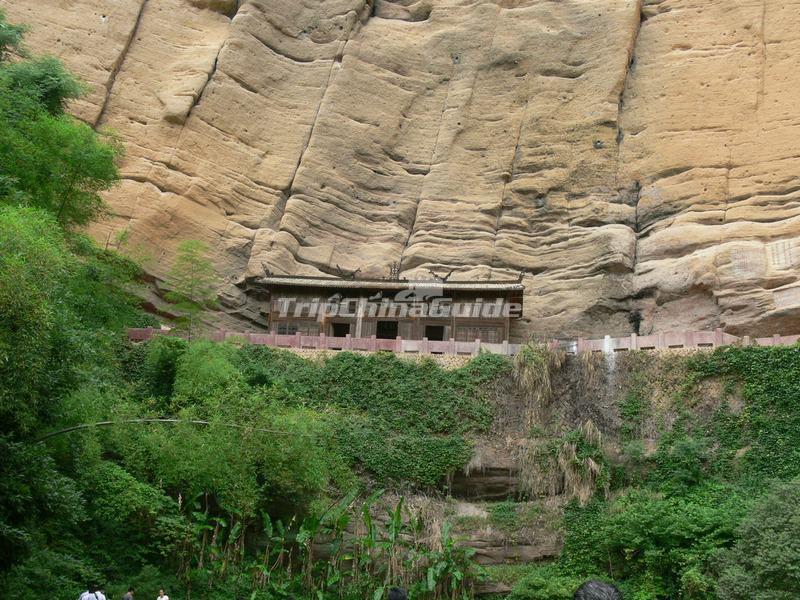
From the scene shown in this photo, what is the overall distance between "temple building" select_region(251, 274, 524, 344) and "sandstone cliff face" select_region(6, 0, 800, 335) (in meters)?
1.53

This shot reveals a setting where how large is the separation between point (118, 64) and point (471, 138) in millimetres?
13455

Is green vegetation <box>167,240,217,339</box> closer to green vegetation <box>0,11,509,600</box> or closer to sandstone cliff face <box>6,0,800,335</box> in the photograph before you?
green vegetation <box>0,11,509,600</box>

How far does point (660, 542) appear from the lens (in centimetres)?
1720

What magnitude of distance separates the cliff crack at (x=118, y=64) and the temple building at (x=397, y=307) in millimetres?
9046

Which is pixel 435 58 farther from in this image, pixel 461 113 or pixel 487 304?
pixel 487 304

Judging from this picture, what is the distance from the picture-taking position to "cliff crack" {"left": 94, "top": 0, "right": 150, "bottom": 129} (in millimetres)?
29875

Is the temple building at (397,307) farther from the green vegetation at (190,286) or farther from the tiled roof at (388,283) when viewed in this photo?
the green vegetation at (190,286)

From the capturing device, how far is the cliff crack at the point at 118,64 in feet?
98.0

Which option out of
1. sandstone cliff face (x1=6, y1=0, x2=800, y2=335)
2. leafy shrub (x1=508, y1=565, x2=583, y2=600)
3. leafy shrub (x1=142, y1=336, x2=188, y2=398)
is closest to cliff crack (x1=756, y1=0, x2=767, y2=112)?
sandstone cliff face (x1=6, y1=0, x2=800, y2=335)

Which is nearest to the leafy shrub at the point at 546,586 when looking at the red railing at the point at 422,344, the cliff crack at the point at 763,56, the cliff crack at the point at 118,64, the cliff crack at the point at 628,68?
the red railing at the point at 422,344

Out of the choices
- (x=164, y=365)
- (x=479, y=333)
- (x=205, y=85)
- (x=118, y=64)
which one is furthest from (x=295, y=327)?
(x=118, y=64)

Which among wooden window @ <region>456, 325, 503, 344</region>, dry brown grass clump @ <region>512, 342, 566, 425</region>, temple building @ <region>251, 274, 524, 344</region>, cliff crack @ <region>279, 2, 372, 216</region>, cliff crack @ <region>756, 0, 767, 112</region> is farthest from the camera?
cliff crack @ <region>279, 2, 372, 216</region>

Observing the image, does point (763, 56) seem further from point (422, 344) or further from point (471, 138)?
point (422, 344)

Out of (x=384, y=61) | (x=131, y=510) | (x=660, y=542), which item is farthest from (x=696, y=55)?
(x=131, y=510)
